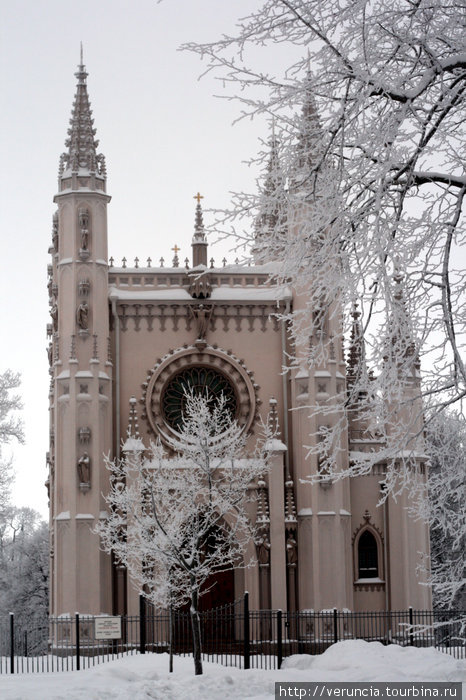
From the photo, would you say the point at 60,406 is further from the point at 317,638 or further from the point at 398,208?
the point at 398,208

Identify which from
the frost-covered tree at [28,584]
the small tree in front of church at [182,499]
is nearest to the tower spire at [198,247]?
the small tree in front of church at [182,499]

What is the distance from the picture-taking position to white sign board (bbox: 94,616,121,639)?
2762cm

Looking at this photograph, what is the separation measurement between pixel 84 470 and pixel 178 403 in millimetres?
4007

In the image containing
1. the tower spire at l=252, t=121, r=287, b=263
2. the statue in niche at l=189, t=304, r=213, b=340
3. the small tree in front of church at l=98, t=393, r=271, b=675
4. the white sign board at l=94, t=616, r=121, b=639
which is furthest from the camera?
the statue in niche at l=189, t=304, r=213, b=340

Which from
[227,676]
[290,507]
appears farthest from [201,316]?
[227,676]

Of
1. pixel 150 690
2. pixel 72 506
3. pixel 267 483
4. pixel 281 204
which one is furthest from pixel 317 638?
pixel 281 204

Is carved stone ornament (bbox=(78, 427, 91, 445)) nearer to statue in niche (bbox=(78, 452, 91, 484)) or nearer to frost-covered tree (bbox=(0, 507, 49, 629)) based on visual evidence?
statue in niche (bbox=(78, 452, 91, 484))

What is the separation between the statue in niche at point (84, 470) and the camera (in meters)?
33.7

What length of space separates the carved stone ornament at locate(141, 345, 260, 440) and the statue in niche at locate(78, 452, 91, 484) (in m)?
2.54

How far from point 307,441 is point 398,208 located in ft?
83.2

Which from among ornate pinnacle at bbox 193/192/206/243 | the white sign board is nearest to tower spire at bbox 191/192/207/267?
ornate pinnacle at bbox 193/192/206/243

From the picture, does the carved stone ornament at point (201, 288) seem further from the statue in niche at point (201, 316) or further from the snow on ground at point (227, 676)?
the snow on ground at point (227, 676)

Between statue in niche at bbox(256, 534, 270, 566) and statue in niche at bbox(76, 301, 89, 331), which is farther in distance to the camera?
statue in niche at bbox(76, 301, 89, 331)

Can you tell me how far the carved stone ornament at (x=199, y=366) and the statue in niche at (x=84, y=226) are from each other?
4354 millimetres
